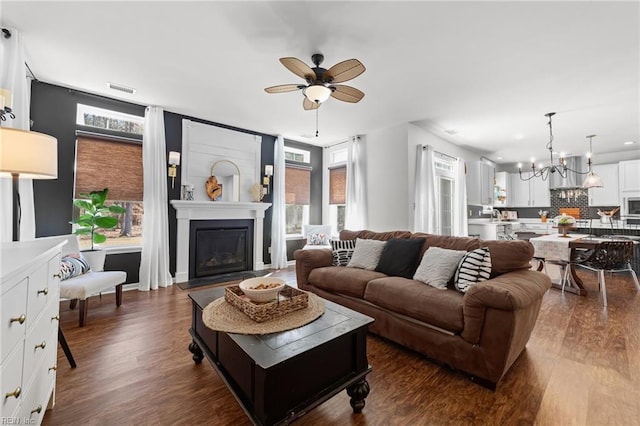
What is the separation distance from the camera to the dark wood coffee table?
3.99 feet

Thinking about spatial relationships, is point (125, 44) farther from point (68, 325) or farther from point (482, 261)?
point (482, 261)

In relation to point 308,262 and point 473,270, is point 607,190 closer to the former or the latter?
point 473,270

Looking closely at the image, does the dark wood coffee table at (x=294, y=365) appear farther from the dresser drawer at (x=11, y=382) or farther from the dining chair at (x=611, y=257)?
the dining chair at (x=611, y=257)

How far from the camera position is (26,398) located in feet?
3.76

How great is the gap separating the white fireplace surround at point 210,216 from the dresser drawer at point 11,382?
337cm

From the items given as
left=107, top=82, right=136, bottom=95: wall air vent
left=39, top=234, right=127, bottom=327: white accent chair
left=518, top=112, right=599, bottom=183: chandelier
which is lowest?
left=39, top=234, right=127, bottom=327: white accent chair

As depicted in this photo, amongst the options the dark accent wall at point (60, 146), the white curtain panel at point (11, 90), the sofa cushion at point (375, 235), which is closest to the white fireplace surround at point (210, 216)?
the dark accent wall at point (60, 146)

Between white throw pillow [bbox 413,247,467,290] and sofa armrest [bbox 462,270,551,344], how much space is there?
42 centimetres

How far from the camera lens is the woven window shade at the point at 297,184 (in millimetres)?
5836

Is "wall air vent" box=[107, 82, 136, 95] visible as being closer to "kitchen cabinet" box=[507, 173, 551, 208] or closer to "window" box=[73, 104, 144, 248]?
"window" box=[73, 104, 144, 248]

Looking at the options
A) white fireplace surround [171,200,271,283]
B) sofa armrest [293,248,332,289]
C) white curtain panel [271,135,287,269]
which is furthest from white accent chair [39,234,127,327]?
white curtain panel [271,135,287,269]

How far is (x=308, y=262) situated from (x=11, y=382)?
247cm

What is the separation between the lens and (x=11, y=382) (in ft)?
3.26

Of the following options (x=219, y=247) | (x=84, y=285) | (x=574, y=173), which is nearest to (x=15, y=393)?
(x=84, y=285)
